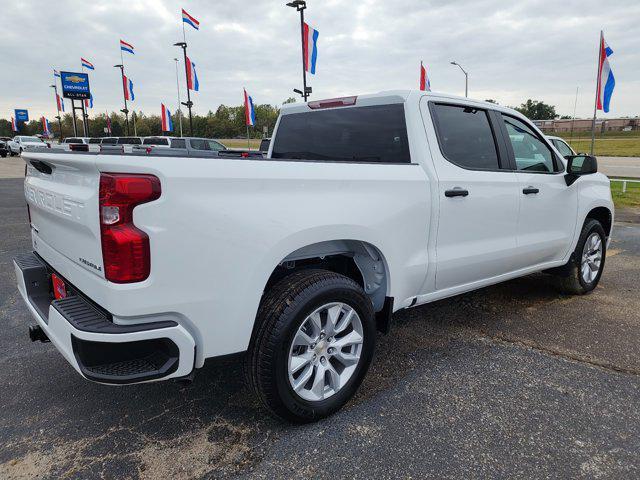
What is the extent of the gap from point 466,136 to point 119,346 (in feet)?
8.72

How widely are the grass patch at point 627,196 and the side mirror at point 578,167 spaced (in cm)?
923

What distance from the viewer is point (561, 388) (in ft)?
9.73

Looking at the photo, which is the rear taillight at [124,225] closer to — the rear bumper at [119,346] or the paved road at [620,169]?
the rear bumper at [119,346]

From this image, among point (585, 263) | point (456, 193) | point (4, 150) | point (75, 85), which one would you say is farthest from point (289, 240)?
point (75, 85)

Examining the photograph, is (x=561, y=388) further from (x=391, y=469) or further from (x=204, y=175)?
(x=204, y=175)

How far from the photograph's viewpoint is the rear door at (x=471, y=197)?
3.15m

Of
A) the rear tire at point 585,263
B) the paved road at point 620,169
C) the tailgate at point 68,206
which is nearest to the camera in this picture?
the tailgate at point 68,206

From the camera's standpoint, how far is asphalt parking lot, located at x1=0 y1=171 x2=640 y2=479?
2.26m

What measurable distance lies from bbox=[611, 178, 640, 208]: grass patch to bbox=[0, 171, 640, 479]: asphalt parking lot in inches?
391

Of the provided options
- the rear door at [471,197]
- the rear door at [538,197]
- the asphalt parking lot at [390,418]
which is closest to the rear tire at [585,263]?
the rear door at [538,197]

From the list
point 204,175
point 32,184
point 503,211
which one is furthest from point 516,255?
Answer: point 32,184

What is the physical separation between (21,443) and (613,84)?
65.2ft

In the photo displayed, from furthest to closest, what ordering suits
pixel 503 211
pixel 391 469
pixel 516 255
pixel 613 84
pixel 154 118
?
pixel 154 118 → pixel 613 84 → pixel 516 255 → pixel 503 211 → pixel 391 469

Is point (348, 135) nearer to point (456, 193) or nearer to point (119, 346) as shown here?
point (456, 193)
